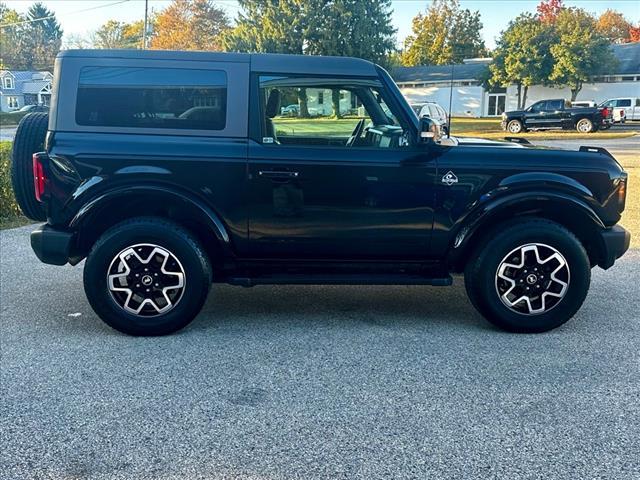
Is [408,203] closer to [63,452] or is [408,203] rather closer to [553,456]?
[553,456]

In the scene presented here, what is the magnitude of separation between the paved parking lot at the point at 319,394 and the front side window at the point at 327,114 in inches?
55.6

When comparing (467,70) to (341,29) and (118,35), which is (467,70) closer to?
(341,29)

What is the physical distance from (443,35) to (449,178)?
254 feet

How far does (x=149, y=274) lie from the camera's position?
13.9 ft

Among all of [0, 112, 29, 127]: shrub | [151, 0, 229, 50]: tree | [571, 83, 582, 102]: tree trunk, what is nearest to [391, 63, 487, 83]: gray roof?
[571, 83, 582, 102]: tree trunk

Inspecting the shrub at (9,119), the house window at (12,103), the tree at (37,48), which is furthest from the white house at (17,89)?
the shrub at (9,119)

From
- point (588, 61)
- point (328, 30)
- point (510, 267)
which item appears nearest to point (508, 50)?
point (588, 61)

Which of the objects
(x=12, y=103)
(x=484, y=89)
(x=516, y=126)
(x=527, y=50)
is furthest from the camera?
(x=12, y=103)

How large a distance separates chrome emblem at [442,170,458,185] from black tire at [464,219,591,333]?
0.51 metres

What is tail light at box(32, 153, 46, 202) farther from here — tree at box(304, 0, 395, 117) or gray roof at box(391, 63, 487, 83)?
gray roof at box(391, 63, 487, 83)

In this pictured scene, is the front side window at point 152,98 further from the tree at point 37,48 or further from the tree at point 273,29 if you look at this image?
the tree at point 37,48

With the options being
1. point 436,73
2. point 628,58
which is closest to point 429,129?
point 628,58

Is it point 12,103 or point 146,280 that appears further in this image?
point 12,103

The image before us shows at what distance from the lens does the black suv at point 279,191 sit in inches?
164
